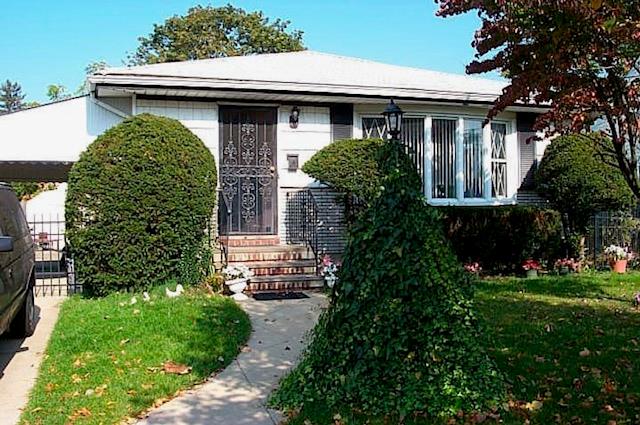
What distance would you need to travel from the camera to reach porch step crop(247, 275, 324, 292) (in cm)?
977

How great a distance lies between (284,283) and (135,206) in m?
2.68

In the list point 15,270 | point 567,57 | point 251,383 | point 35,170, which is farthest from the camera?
point 35,170

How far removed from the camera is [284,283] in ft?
32.5

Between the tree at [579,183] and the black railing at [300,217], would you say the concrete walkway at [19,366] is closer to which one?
the black railing at [300,217]

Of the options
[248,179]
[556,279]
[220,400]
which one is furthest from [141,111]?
[556,279]

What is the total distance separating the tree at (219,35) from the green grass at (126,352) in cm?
3146

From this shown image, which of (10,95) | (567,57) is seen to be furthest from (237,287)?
(10,95)

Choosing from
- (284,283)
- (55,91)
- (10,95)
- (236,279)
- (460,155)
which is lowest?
(284,283)

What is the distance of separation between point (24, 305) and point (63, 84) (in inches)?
1936

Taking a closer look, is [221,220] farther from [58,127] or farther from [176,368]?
[176,368]

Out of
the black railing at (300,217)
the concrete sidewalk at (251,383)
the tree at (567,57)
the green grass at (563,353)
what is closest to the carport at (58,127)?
the black railing at (300,217)

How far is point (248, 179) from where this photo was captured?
11234mm

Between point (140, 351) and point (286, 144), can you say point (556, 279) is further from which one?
point (140, 351)

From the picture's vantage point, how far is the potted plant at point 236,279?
9.23 m
